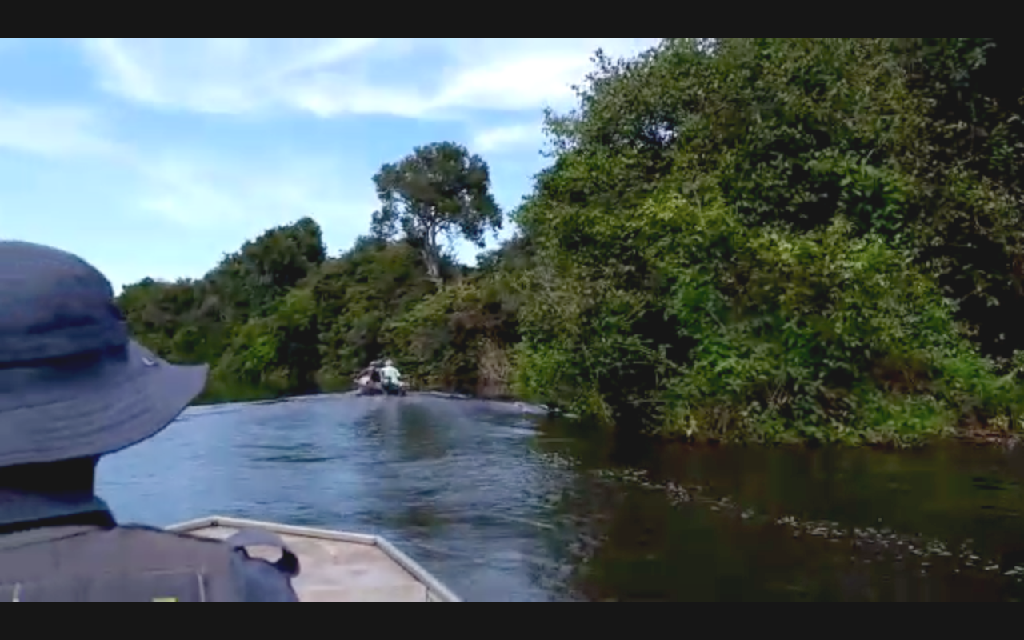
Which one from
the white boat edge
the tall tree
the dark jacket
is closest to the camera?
the dark jacket

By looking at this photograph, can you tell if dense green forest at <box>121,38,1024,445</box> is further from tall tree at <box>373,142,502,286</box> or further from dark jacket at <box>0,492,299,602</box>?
tall tree at <box>373,142,502,286</box>

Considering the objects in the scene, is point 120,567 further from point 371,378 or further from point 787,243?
point 371,378

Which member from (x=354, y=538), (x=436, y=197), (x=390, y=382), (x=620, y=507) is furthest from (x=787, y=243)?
(x=436, y=197)

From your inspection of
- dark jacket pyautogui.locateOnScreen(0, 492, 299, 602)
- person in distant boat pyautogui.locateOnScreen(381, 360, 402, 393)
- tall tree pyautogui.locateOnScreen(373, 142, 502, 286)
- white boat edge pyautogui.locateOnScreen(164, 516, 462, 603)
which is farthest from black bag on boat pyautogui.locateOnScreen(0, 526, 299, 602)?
tall tree pyautogui.locateOnScreen(373, 142, 502, 286)

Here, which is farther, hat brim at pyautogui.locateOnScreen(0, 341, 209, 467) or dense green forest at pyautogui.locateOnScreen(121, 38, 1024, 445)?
dense green forest at pyautogui.locateOnScreen(121, 38, 1024, 445)

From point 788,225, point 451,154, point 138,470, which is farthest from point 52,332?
point 451,154

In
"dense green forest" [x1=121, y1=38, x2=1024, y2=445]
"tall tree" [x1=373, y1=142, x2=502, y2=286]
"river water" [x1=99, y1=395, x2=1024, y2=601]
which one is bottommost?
"river water" [x1=99, y1=395, x2=1024, y2=601]

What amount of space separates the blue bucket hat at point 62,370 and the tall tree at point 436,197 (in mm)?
42592

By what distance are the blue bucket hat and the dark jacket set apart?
76 millimetres

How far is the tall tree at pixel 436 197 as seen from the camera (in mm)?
44094

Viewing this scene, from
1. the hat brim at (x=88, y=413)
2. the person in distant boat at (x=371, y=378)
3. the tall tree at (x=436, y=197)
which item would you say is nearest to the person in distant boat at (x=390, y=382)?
the person in distant boat at (x=371, y=378)

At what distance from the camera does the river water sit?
8.52 m

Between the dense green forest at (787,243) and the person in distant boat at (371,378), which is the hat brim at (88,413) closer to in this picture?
the dense green forest at (787,243)

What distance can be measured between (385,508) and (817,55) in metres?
10.2
